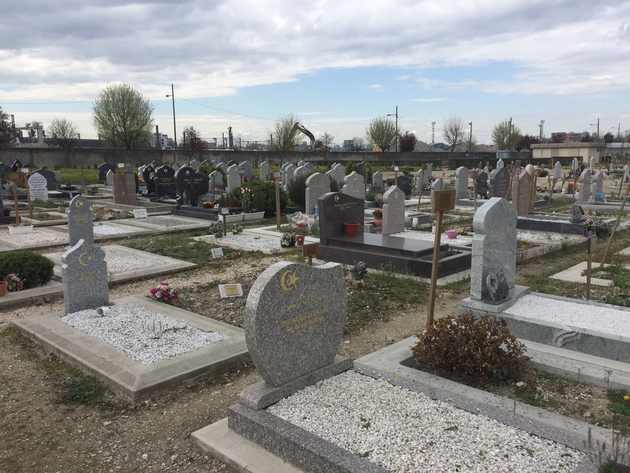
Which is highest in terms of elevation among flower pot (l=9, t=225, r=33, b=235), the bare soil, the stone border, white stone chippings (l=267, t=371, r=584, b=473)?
flower pot (l=9, t=225, r=33, b=235)

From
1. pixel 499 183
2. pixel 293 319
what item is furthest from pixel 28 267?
pixel 499 183

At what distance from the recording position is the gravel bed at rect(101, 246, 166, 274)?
9.96 meters

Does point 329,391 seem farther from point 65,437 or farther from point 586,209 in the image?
point 586,209

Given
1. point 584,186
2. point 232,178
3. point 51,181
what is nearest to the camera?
point 584,186

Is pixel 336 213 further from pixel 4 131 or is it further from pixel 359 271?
pixel 4 131

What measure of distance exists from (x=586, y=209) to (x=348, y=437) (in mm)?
18509

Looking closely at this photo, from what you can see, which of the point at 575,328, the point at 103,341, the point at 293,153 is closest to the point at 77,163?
the point at 293,153

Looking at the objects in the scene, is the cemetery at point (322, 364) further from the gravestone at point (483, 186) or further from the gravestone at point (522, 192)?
the gravestone at point (483, 186)

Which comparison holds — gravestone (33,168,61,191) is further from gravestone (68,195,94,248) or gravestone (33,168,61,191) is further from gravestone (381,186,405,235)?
gravestone (381,186,405,235)

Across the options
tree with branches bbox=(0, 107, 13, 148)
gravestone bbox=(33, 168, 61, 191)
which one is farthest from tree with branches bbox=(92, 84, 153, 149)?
gravestone bbox=(33, 168, 61, 191)

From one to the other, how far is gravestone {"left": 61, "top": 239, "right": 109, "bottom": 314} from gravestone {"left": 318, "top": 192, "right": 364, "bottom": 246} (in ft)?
16.4

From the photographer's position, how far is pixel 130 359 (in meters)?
5.48

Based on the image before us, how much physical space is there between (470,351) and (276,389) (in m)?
1.86

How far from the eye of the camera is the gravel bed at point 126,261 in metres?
9.96
